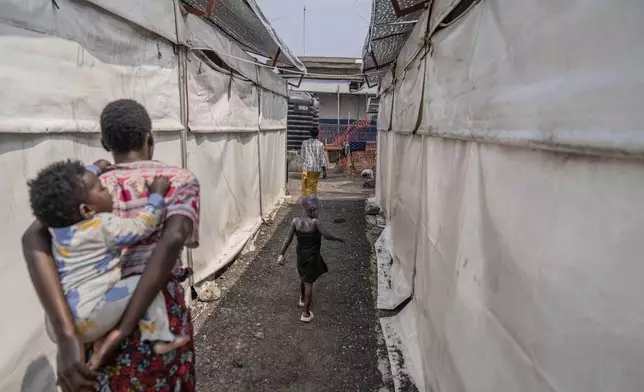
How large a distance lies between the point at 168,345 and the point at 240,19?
4431 mm

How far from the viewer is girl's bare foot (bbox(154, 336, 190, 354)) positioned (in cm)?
146

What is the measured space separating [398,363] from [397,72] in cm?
436

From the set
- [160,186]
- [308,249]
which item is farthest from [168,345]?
[308,249]

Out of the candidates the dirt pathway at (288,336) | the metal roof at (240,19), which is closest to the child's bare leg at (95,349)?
the dirt pathway at (288,336)

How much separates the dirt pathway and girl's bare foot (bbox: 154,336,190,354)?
5.35ft

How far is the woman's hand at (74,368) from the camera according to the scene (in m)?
1.30

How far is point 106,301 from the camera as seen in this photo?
133cm

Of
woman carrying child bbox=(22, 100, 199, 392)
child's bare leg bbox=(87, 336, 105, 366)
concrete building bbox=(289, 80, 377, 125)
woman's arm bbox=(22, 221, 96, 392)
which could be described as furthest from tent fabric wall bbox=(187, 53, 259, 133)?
concrete building bbox=(289, 80, 377, 125)

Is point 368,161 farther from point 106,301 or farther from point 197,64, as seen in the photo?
point 106,301

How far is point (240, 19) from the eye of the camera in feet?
16.3

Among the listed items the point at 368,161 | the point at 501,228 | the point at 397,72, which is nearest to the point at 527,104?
the point at 501,228

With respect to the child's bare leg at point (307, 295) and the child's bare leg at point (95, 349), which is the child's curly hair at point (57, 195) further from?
the child's bare leg at point (307, 295)

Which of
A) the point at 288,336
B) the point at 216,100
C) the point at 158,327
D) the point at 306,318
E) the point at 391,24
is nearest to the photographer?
the point at 158,327

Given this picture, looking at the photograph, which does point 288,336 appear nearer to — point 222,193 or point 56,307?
point 222,193
